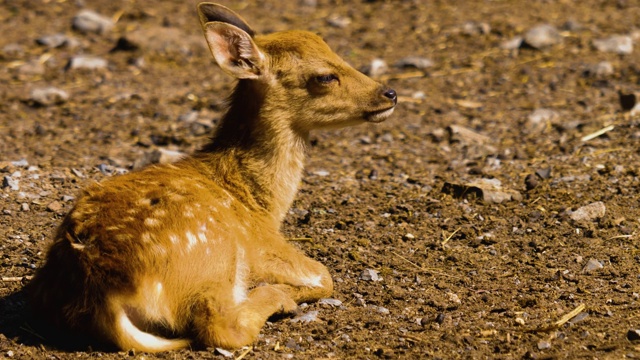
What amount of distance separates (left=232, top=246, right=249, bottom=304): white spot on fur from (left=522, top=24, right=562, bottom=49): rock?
7.68 meters

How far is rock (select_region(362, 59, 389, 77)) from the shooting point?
11.7 metres

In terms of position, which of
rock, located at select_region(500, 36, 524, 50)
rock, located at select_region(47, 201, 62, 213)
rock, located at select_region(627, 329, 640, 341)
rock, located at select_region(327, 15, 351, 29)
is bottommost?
rock, located at select_region(327, 15, 351, 29)

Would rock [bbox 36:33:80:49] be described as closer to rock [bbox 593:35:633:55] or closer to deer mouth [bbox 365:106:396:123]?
rock [bbox 593:35:633:55]

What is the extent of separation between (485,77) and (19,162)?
19.6 feet

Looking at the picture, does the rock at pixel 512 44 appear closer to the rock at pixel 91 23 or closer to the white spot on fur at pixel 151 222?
the rock at pixel 91 23

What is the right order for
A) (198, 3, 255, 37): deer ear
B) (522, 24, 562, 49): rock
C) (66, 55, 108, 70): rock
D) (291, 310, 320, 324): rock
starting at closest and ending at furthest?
(291, 310, 320, 324): rock, (198, 3, 255, 37): deer ear, (66, 55, 108, 70): rock, (522, 24, 562, 49): rock

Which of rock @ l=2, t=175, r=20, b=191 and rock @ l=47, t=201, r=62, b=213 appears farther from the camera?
rock @ l=2, t=175, r=20, b=191

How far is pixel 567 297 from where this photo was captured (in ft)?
19.8

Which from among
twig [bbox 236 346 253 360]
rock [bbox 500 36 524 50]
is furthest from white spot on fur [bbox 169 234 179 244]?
rock [bbox 500 36 524 50]

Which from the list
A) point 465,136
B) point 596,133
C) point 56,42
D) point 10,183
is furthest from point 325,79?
point 56,42

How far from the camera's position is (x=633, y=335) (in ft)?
17.5

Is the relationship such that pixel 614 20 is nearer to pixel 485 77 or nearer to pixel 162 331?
pixel 485 77

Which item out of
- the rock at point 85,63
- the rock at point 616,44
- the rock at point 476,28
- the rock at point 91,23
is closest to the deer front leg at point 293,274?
the rock at point 85,63

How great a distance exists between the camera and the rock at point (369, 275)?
21.0 feet
